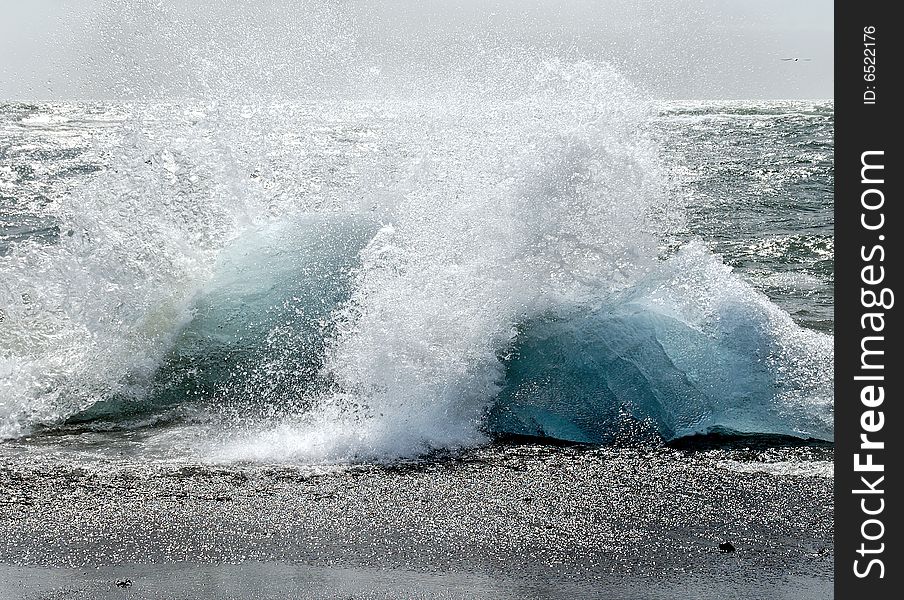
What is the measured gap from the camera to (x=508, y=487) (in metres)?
4.14

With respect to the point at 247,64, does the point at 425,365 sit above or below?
below

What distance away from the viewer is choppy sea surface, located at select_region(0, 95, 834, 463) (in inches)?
199

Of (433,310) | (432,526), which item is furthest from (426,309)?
(432,526)

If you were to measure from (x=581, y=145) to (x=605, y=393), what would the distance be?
2.06m

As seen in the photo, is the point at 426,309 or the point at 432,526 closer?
the point at 432,526

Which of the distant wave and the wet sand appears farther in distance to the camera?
the distant wave

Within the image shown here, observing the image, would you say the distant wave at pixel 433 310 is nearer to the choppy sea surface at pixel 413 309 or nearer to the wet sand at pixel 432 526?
the choppy sea surface at pixel 413 309

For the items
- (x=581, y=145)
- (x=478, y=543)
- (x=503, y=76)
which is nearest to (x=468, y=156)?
(x=581, y=145)

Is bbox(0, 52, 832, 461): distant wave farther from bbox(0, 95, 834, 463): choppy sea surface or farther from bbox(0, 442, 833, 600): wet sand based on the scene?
bbox(0, 442, 833, 600): wet sand

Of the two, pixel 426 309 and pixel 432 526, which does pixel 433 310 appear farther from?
pixel 432 526

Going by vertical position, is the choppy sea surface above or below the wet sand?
above

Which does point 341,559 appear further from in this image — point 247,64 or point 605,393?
point 247,64

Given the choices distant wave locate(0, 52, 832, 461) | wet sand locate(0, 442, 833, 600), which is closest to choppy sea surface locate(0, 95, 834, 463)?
distant wave locate(0, 52, 832, 461)

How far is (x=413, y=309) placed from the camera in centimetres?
541
